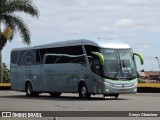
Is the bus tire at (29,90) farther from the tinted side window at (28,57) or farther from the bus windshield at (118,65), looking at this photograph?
the bus windshield at (118,65)

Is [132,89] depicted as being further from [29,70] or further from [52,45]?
[29,70]

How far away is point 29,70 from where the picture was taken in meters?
33.2

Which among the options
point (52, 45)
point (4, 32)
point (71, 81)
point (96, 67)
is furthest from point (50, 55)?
point (4, 32)

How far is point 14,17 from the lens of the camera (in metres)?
48.8

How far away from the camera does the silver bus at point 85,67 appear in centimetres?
2675

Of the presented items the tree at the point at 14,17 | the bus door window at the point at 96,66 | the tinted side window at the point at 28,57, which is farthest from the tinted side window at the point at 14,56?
the tree at the point at 14,17

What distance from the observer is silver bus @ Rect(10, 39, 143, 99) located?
26.8 m

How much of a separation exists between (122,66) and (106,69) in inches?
39.0

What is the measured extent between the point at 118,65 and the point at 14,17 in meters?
24.0

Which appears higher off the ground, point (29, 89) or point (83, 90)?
point (83, 90)

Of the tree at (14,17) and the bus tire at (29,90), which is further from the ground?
the tree at (14,17)

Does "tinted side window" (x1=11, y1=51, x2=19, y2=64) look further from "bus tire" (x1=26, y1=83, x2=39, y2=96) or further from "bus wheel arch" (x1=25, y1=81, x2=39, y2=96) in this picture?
"bus tire" (x1=26, y1=83, x2=39, y2=96)

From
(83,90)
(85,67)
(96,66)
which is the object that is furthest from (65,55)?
(96,66)

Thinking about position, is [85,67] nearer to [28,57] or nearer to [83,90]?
[83,90]
